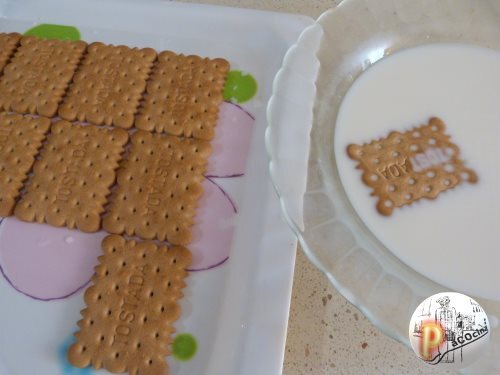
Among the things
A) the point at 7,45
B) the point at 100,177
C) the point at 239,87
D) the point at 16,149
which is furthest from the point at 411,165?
the point at 7,45

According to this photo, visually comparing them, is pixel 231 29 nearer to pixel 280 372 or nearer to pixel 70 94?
pixel 70 94

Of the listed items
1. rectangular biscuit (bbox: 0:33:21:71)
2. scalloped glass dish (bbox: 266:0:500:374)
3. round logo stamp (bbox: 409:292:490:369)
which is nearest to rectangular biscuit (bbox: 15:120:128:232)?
rectangular biscuit (bbox: 0:33:21:71)

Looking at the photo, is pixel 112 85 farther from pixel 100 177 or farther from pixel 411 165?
pixel 411 165

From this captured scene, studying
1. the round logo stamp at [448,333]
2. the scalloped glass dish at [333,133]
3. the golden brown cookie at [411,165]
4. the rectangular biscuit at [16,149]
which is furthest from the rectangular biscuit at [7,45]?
the round logo stamp at [448,333]

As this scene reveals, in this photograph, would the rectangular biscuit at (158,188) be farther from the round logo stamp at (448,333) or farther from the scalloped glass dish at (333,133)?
the round logo stamp at (448,333)

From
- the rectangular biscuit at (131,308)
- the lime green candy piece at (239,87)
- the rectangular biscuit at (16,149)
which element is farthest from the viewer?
the lime green candy piece at (239,87)

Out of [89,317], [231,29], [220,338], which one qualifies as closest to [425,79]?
[231,29]

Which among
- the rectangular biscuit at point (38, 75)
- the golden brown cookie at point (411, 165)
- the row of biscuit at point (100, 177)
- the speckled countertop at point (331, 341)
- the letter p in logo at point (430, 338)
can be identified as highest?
the golden brown cookie at point (411, 165)
